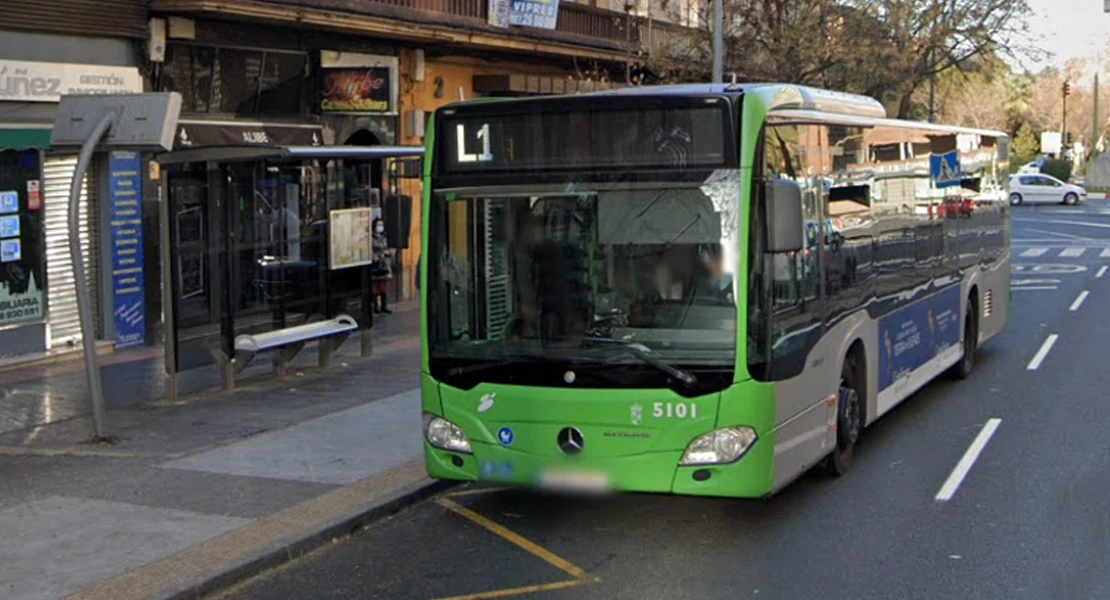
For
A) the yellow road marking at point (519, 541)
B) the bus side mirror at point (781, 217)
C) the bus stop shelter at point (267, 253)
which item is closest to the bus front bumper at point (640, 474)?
the yellow road marking at point (519, 541)

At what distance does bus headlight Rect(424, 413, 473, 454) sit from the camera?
8.34 metres

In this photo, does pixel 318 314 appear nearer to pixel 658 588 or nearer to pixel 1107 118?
pixel 658 588

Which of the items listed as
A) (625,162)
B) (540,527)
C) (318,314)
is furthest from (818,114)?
(318,314)

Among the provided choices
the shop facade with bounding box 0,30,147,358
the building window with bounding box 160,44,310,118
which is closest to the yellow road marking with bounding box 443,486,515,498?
the shop facade with bounding box 0,30,147,358

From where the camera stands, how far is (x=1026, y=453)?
10609 mm

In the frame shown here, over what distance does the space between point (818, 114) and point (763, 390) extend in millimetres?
2436

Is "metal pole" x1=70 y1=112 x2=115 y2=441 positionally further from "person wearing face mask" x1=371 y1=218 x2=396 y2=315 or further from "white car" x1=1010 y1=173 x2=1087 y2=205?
"white car" x1=1010 y1=173 x2=1087 y2=205

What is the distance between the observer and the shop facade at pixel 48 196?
49.5 ft

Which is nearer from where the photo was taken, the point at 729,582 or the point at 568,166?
the point at 729,582

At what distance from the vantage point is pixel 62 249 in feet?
53.1

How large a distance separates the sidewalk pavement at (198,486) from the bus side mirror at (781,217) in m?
3.17

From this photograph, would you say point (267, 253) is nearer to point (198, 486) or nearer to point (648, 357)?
point (198, 486)

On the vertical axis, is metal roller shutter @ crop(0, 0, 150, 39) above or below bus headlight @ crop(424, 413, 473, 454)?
above

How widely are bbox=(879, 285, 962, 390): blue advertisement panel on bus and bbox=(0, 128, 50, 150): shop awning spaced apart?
9361 millimetres
